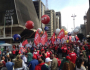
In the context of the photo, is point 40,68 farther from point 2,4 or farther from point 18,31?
point 2,4

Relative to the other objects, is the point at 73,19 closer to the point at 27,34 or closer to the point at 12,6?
the point at 27,34

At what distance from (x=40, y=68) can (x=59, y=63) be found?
1346 millimetres

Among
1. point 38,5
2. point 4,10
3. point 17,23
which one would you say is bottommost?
point 17,23

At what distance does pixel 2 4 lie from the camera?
2864 centimetres

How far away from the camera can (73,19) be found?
59.6 metres

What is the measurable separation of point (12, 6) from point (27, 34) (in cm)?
1035

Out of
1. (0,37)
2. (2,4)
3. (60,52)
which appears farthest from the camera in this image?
(2,4)

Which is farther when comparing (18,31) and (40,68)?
(18,31)

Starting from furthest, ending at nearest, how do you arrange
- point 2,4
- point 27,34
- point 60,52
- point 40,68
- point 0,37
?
point 27,34 < point 2,4 < point 0,37 < point 60,52 < point 40,68

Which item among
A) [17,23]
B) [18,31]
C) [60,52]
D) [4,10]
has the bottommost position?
[60,52]

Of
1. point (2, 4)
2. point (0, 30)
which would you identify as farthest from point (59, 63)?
point (2, 4)

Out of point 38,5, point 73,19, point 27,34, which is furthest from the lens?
point 38,5

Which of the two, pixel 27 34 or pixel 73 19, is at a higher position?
pixel 73 19

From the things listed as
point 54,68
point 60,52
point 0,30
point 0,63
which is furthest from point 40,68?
point 0,30
